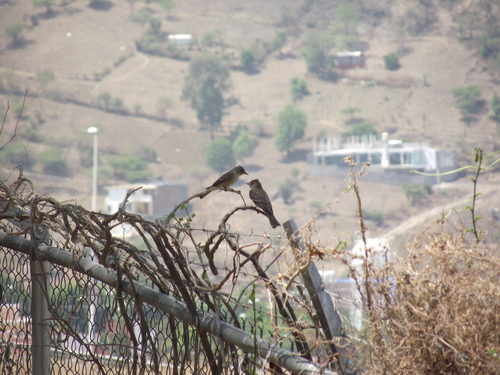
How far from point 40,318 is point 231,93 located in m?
102

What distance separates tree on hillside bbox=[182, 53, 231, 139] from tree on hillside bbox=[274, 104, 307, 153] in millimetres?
12024

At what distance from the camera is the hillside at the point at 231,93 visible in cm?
8125

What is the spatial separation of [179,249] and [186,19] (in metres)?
126

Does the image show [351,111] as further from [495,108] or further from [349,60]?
A: [495,108]

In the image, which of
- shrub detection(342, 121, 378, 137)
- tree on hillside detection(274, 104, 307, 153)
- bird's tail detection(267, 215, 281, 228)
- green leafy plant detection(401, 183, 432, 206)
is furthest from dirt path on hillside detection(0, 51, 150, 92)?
bird's tail detection(267, 215, 281, 228)

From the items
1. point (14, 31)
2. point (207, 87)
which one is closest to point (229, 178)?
point (207, 87)

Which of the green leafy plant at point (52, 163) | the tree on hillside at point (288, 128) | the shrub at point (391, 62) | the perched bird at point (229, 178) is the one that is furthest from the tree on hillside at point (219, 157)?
the perched bird at point (229, 178)

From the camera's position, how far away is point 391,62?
10312cm

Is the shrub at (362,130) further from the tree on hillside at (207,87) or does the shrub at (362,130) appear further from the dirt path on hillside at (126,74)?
the dirt path on hillside at (126,74)

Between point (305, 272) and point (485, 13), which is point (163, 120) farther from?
point (305, 272)

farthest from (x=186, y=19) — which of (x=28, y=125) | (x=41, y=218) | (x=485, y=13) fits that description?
(x=41, y=218)

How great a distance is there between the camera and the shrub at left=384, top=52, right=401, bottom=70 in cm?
10312

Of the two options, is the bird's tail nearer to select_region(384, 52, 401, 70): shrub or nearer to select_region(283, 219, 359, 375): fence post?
select_region(283, 219, 359, 375): fence post

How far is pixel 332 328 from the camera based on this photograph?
59.9 inches
